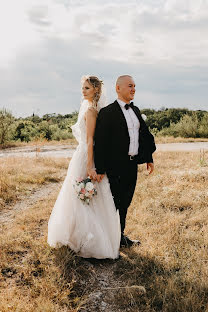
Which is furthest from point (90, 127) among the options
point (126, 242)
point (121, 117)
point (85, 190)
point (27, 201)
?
point (27, 201)

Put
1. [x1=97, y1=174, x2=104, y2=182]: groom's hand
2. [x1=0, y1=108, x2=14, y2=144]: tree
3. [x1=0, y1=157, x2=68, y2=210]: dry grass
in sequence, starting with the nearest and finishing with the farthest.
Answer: [x1=97, y1=174, x2=104, y2=182]: groom's hand < [x1=0, y1=157, x2=68, y2=210]: dry grass < [x1=0, y1=108, x2=14, y2=144]: tree

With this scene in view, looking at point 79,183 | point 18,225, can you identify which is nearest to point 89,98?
point 79,183

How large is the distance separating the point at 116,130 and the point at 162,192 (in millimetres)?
3026

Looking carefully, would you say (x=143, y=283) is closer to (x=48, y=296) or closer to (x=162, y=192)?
(x=48, y=296)

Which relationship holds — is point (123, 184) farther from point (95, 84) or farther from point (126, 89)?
point (95, 84)

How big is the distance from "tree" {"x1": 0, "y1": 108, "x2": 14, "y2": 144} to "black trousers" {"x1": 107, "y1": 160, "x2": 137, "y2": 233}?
16.4m

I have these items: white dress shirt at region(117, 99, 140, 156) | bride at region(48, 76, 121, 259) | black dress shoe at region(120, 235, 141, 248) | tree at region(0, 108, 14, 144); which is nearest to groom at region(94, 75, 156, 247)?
white dress shirt at region(117, 99, 140, 156)

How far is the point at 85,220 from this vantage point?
3762mm

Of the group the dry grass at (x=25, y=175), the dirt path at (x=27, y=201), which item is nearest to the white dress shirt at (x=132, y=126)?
the dirt path at (x=27, y=201)

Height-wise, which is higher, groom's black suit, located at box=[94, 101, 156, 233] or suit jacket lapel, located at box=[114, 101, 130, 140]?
suit jacket lapel, located at box=[114, 101, 130, 140]

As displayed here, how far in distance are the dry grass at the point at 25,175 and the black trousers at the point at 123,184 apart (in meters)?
3.06

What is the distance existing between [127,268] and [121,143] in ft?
4.86

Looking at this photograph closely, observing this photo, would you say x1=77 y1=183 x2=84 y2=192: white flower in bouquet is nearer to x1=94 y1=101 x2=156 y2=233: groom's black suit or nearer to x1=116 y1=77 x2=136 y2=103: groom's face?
x1=94 y1=101 x2=156 y2=233: groom's black suit

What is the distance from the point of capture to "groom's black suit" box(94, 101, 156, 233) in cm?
362
